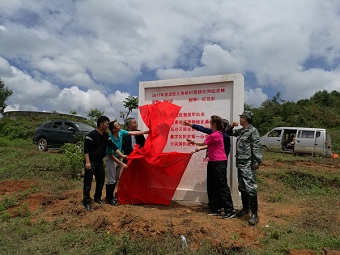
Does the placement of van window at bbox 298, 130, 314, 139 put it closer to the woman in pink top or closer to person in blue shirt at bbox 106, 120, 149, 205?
the woman in pink top

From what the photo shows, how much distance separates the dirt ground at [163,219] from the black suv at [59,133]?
659 cm

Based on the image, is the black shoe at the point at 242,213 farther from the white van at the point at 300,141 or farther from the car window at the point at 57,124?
the white van at the point at 300,141

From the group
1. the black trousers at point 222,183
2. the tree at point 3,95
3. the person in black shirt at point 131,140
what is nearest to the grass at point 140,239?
the black trousers at point 222,183

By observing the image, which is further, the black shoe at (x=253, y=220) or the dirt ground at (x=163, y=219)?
the black shoe at (x=253, y=220)

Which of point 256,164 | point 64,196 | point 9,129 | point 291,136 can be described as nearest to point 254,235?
point 256,164

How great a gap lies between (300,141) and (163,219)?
12.8 meters

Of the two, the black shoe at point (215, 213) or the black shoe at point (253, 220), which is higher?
the black shoe at point (253, 220)

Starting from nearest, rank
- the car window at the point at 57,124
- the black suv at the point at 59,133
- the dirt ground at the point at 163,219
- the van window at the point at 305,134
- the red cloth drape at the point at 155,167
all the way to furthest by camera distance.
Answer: the dirt ground at the point at 163,219
the red cloth drape at the point at 155,167
the black suv at the point at 59,133
the car window at the point at 57,124
the van window at the point at 305,134

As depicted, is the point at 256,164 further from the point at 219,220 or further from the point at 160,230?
the point at 160,230

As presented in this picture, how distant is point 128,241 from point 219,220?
152 centimetres

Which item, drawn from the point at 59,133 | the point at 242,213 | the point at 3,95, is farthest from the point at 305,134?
the point at 3,95

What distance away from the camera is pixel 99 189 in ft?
18.0

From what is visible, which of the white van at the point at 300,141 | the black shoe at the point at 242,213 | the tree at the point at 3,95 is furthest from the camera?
the tree at the point at 3,95

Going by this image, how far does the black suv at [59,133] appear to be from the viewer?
41.7ft
